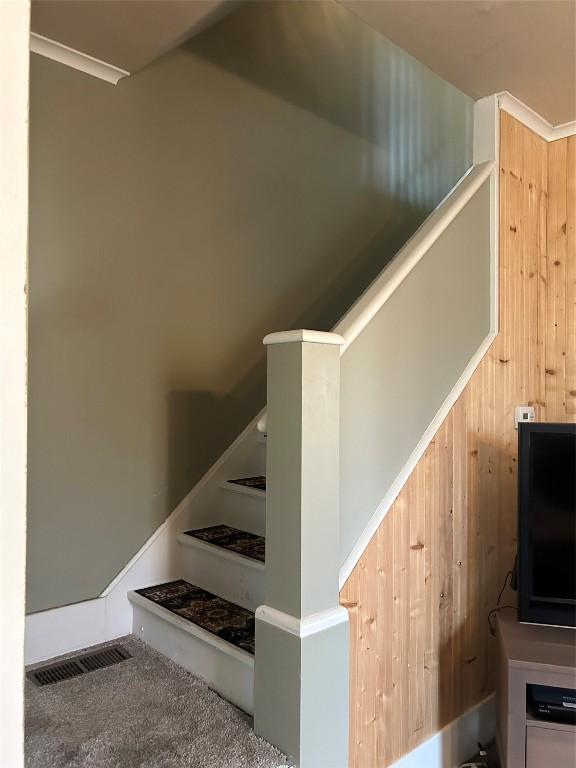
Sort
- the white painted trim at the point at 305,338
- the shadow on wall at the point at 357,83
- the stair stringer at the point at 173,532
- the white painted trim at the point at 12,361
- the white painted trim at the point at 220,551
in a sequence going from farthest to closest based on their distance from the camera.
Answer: the shadow on wall at the point at 357,83, the stair stringer at the point at 173,532, the white painted trim at the point at 220,551, the white painted trim at the point at 305,338, the white painted trim at the point at 12,361

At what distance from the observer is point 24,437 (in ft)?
1.98

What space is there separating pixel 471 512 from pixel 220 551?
912mm

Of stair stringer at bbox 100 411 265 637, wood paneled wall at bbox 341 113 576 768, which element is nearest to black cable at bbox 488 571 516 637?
wood paneled wall at bbox 341 113 576 768

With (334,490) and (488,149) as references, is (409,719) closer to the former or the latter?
(334,490)

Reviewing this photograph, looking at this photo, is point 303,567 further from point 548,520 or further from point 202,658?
point 548,520

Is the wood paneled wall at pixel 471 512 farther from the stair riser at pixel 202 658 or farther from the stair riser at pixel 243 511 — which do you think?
the stair riser at pixel 243 511

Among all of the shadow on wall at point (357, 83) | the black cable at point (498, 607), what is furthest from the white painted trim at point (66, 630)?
the shadow on wall at point (357, 83)

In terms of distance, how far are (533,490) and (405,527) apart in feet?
1.43

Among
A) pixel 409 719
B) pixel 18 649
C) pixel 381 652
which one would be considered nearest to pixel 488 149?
pixel 381 652

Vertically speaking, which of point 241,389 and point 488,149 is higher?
point 488,149

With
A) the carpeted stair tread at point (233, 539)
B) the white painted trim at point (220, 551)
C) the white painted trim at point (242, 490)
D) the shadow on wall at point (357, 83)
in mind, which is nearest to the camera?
the white painted trim at point (220, 551)

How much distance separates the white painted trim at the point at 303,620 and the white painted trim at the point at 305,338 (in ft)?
2.25

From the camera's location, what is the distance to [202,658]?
5.93 feet

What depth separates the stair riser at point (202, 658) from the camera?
5.41 ft
